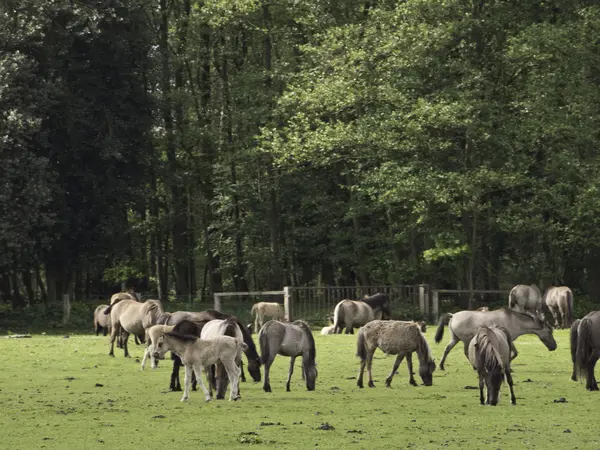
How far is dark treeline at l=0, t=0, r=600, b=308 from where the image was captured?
46500 mm

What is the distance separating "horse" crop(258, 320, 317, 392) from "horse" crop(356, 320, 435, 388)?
3.63ft

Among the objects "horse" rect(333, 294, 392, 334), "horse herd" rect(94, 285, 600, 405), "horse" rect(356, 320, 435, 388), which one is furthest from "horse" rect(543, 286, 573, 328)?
"horse" rect(356, 320, 435, 388)

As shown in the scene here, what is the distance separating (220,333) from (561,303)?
24385 mm

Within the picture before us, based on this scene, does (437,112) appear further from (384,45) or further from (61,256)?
(61,256)

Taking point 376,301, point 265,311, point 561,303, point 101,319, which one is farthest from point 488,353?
point 561,303

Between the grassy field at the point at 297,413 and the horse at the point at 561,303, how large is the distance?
15.1m

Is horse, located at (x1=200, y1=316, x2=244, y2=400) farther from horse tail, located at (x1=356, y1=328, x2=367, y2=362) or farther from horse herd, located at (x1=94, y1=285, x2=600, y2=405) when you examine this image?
horse tail, located at (x1=356, y1=328, x2=367, y2=362)

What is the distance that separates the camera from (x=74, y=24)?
47.3 meters

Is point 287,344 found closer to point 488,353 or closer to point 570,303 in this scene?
point 488,353

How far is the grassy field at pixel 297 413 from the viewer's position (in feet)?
49.1

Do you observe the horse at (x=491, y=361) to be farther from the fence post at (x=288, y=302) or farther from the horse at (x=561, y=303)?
the fence post at (x=288, y=302)

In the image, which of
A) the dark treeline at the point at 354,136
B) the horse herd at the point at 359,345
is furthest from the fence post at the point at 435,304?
the horse herd at the point at 359,345

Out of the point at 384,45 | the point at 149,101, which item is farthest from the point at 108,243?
the point at 384,45

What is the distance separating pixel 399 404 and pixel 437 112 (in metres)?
28.1
